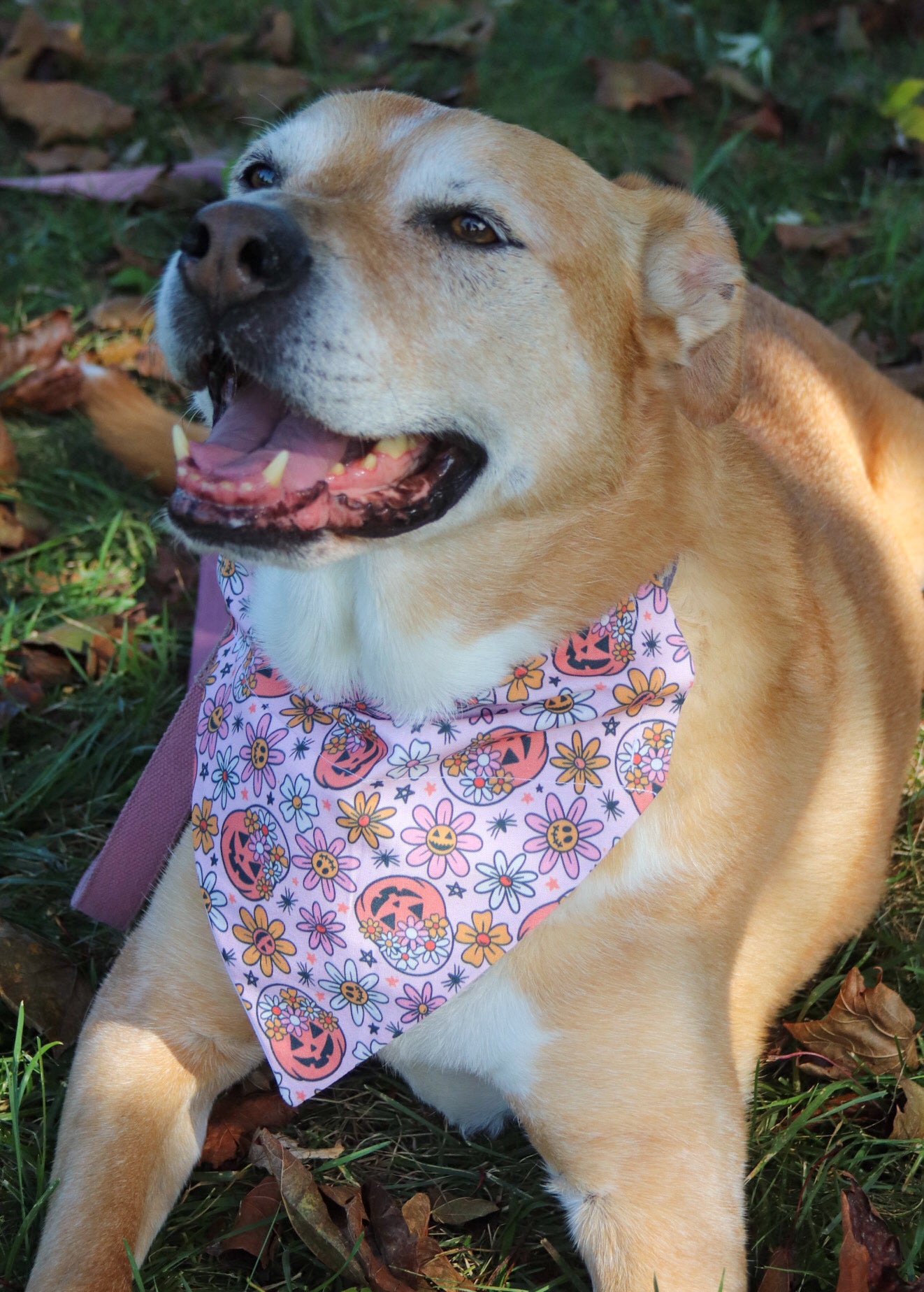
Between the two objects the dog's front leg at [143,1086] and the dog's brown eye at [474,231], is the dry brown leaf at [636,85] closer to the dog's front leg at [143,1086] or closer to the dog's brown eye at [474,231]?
the dog's brown eye at [474,231]

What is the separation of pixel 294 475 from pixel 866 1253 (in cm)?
160

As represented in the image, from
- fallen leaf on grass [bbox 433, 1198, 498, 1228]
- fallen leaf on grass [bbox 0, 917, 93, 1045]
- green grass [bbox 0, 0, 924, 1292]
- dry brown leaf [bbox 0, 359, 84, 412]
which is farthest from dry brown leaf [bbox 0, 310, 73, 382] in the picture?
fallen leaf on grass [bbox 433, 1198, 498, 1228]

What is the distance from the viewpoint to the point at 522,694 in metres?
2.35

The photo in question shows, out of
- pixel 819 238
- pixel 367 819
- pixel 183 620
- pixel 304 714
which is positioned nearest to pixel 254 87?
pixel 819 238

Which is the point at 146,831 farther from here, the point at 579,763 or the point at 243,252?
the point at 243,252

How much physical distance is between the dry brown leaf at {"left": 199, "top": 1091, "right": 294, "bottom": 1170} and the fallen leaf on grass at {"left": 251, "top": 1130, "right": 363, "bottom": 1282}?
0.66 feet

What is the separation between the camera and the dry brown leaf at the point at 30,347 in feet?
13.7

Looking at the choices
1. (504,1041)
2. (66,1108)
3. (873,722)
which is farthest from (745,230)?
(66,1108)

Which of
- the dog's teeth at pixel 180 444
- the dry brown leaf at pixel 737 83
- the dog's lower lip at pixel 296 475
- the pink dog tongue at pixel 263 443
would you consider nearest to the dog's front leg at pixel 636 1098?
the dog's lower lip at pixel 296 475

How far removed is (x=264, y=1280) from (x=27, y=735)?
1.56 m

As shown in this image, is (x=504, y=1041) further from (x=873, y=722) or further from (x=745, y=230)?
(x=745, y=230)

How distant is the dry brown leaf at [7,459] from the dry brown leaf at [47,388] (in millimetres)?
206

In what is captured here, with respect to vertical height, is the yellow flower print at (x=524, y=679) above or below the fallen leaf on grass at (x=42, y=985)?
above

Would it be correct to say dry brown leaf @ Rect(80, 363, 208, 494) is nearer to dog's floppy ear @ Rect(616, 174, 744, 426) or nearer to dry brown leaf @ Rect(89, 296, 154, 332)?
dry brown leaf @ Rect(89, 296, 154, 332)
